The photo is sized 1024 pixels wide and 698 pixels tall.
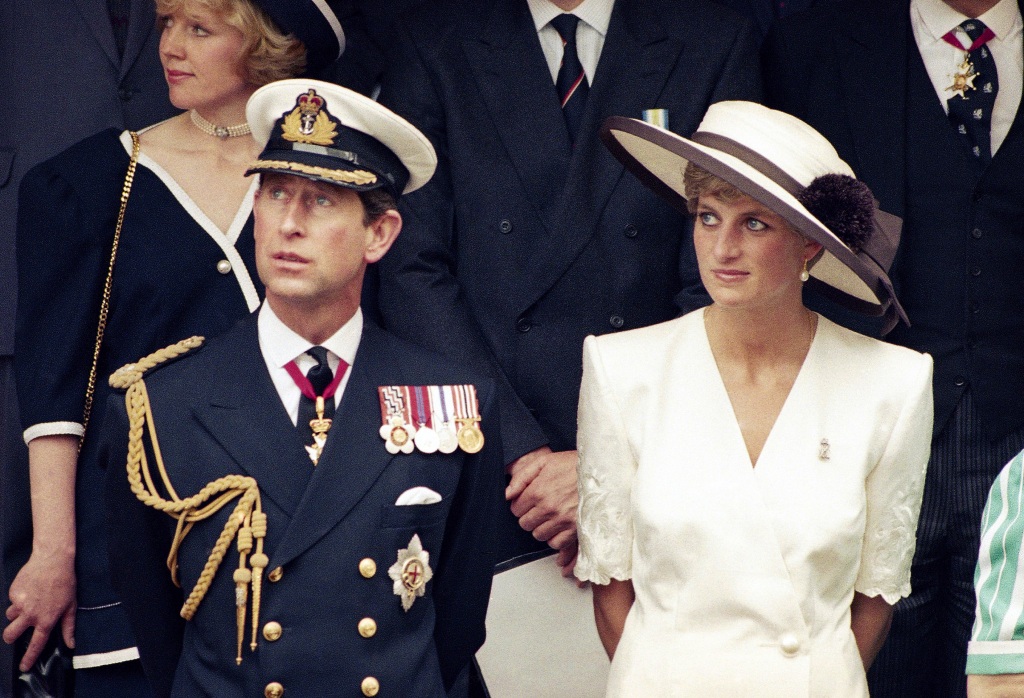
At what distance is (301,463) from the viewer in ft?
10.6

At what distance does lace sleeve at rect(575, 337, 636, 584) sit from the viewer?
3.54 metres

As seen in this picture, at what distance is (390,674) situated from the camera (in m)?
3.22

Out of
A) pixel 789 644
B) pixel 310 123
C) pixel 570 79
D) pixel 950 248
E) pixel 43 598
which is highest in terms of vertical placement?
pixel 570 79

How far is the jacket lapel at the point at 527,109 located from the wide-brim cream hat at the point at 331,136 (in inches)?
29.0

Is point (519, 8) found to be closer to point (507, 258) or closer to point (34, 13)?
point (507, 258)

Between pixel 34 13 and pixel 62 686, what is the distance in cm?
189

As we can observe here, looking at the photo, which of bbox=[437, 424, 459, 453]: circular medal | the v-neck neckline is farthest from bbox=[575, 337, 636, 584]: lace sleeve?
bbox=[437, 424, 459, 453]: circular medal

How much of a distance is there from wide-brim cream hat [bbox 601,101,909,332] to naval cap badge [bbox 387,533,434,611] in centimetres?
100

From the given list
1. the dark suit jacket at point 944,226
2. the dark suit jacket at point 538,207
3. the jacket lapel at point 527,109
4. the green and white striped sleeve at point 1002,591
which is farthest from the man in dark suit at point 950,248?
the green and white striped sleeve at point 1002,591

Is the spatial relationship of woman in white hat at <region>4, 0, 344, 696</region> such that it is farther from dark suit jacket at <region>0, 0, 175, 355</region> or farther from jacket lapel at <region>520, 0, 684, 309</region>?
jacket lapel at <region>520, 0, 684, 309</region>

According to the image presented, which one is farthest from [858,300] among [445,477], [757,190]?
[445,477]

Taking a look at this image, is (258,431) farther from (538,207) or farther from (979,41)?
(979,41)

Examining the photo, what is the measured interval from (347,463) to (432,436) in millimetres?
202

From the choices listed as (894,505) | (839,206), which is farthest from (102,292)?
(894,505)
